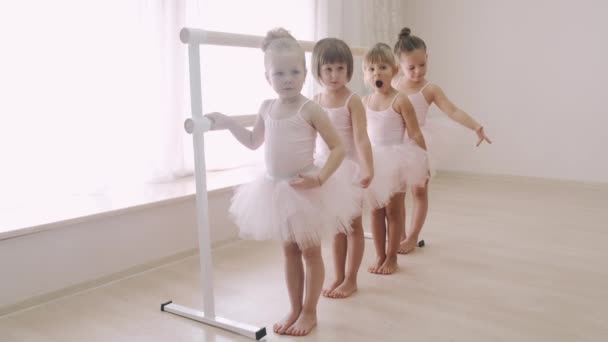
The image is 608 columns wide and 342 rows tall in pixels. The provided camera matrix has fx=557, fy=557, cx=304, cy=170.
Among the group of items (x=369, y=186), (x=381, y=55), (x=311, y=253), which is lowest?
(x=311, y=253)

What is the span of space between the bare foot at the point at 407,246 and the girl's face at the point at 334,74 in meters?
0.90

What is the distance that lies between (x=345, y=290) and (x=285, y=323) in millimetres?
324

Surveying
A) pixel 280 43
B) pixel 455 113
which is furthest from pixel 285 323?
pixel 455 113

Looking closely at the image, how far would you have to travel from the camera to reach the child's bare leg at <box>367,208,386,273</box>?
81.4 inches

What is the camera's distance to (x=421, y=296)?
1.87m

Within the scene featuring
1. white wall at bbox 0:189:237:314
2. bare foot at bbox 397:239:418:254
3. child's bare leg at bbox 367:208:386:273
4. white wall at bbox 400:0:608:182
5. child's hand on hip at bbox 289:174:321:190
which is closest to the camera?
child's hand on hip at bbox 289:174:321:190

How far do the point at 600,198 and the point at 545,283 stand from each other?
5.33 feet

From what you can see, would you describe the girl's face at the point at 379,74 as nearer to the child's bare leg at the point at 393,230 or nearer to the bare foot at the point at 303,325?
the child's bare leg at the point at 393,230

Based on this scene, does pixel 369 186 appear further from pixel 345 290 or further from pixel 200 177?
pixel 200 177

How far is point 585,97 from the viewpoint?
11.7 feet

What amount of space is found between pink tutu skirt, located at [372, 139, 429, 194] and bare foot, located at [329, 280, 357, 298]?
0.36 metres

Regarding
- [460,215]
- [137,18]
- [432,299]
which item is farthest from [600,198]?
[137,18]

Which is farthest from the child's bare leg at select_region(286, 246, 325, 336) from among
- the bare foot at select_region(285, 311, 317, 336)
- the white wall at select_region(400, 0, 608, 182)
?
the white wall at select_region(400, 0, 608, 182)

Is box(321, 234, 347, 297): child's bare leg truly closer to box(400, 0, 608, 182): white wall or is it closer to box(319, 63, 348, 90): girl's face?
box(319, 63, 348, 90): girl's face
